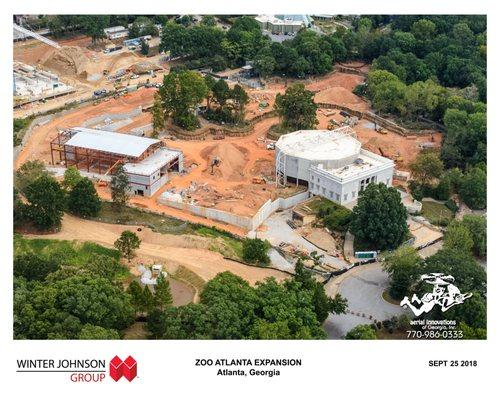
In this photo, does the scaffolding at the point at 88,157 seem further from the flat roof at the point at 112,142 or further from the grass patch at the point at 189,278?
the grass patch at the point at 189,278

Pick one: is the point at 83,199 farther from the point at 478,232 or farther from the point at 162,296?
the point at 478,232

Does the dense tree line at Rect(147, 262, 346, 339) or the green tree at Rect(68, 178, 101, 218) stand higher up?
the green tree at Rect(68, 178, 101, 218)

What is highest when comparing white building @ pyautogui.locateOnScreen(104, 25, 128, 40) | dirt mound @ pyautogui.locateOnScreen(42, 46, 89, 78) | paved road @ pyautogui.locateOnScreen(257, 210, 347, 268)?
white building @ pyautogui.locateOnScreen(104, 25, 128, 40)

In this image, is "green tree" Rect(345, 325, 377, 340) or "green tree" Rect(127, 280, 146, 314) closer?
"green tree" Rect(345, 325, 377, 340)

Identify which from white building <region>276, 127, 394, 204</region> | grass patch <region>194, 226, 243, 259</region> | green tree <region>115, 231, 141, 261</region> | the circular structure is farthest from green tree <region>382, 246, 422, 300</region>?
green tree <region>115, 231, 141, 261</region>

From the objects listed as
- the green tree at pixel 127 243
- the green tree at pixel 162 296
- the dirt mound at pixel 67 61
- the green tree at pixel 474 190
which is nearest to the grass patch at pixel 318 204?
the green tree at pixel 474 190

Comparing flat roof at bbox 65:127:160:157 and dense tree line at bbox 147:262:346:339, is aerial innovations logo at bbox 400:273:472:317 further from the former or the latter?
flat roof at bbox 65:127:160:157
